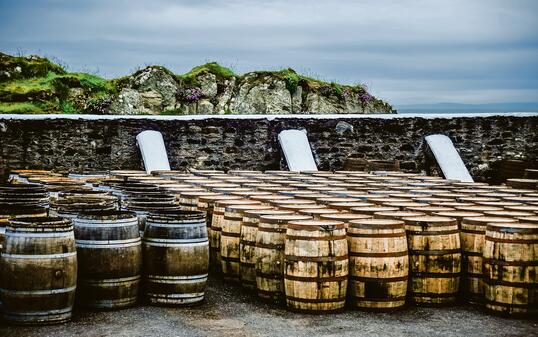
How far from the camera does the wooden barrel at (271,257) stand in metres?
6.51

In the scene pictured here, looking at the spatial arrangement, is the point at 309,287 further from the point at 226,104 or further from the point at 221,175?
the point at 226,104

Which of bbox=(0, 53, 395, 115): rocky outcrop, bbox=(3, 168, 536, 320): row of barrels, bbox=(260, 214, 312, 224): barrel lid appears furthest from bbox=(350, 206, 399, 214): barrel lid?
bbox=(0, 53, 395, 115): rocky outcrop

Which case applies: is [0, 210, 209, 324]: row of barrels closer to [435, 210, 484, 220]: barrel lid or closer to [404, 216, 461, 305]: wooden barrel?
[404, 216, 461, 305]: wooden barrel

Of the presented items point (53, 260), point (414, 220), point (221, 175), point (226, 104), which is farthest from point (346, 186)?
point (226, 104)

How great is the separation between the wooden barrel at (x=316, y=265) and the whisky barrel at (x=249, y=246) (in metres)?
0.68

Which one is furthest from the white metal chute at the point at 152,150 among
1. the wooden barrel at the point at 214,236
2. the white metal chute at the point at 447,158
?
the wooden barrel at the point at 214,236

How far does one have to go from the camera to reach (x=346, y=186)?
10.1m

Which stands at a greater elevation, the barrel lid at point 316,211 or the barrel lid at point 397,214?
the barrel lid at point 397,214

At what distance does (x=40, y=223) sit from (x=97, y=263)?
0.57 metres

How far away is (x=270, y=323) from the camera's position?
5.95 metres

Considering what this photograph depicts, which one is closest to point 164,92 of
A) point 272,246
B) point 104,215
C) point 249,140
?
point 249,140

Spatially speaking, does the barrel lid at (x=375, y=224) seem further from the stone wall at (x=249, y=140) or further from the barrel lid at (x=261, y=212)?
the stone wall at (x=249, y=140)

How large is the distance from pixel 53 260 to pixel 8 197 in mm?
1869

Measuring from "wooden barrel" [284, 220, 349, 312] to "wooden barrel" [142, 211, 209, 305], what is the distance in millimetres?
742
